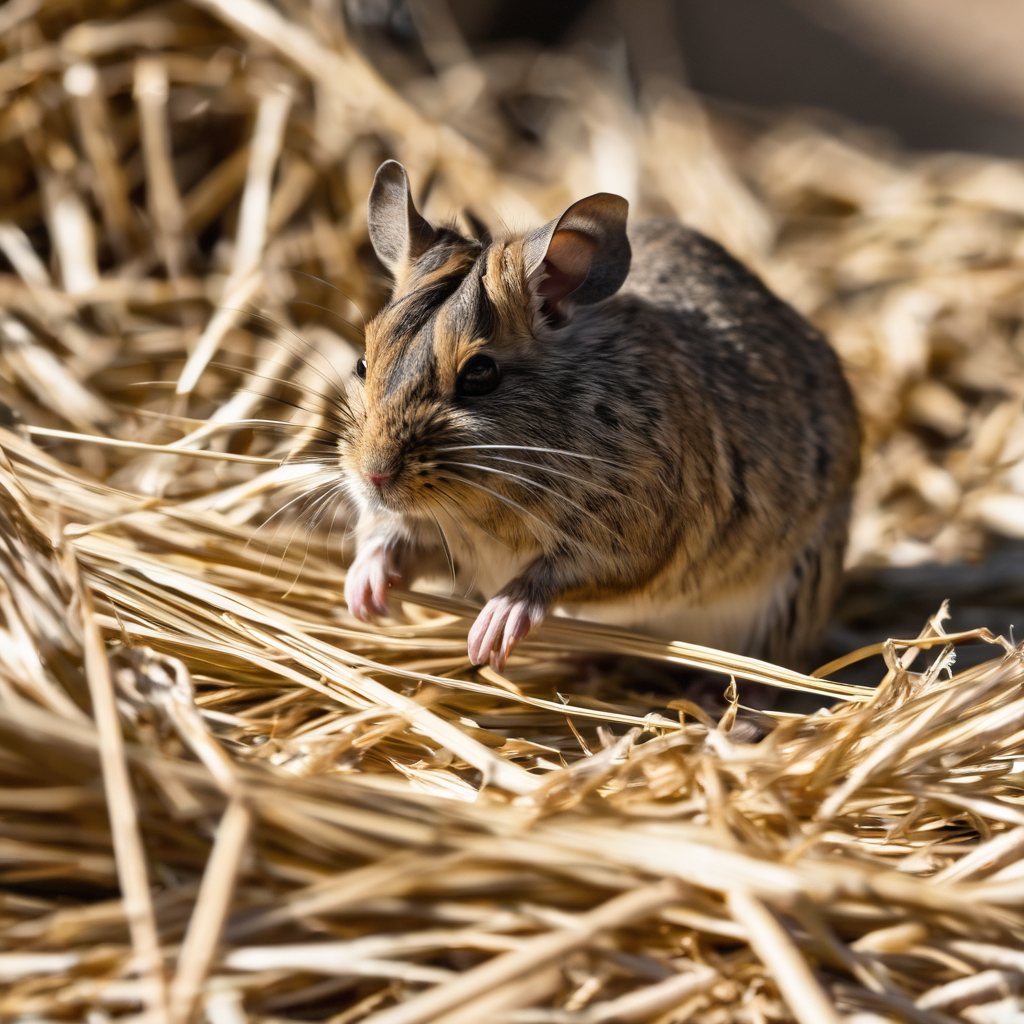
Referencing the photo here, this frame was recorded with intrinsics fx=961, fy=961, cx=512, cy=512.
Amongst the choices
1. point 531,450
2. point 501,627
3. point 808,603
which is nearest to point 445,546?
point 501,627

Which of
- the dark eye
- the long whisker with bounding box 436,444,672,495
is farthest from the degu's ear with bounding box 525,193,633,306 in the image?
the long whisker with bounding box 436,444,672,495

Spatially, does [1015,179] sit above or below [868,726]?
above

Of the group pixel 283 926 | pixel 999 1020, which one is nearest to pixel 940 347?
pixel 999 1020

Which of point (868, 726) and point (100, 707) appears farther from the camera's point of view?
point (868, 726)

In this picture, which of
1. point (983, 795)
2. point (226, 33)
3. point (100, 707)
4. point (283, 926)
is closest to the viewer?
point (283, 926)

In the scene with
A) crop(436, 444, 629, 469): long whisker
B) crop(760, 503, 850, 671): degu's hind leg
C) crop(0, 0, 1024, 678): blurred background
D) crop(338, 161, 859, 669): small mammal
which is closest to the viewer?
crop(436, 444, 629, 469): long whisker

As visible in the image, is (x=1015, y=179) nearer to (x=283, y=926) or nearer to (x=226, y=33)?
(x=226, y=33)

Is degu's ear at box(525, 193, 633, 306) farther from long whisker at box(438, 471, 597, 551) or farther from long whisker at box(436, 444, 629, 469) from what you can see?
long whisker at box(438, 471, 597, 551)

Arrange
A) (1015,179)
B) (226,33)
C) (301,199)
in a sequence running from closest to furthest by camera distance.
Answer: (301,199)
(226,33)
(1015,179)

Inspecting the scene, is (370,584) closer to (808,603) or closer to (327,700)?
(327,700)
